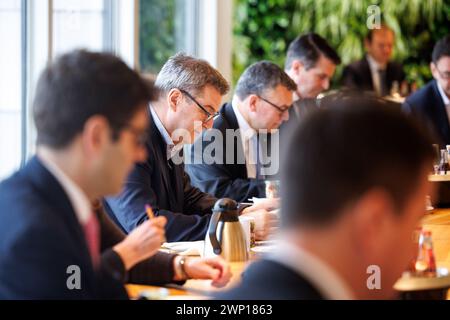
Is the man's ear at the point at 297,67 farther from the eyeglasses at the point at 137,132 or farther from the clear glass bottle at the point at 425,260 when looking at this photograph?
the eyeglasses at the point at 137,132

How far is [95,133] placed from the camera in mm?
1577

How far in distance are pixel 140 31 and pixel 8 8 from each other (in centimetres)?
174

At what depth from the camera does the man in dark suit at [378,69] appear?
7.73 meters

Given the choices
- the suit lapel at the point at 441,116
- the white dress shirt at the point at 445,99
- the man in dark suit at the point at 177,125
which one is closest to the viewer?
the man in dark suit at the point at 177,125

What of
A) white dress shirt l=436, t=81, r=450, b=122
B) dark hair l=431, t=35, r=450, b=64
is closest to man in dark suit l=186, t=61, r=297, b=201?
white dress shirt l=436, t=81, r=450, b=122

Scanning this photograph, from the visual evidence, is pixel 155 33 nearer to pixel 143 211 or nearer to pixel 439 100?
pixel 439 100

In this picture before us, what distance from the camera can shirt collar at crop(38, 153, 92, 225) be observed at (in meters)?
1.57

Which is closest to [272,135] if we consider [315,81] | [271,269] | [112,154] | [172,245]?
[315,81]

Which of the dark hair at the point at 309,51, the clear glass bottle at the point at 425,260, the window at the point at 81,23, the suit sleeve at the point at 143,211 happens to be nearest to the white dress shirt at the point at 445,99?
the dark hair at the point at 309,51

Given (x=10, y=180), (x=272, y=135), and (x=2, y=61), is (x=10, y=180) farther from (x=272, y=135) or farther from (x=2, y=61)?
(x=272, y=135)

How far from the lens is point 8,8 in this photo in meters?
3.71

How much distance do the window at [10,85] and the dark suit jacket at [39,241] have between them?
2.19m

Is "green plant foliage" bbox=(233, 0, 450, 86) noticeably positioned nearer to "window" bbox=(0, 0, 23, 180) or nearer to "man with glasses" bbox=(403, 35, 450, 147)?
"man with glasses" bbox=(403, 35, 450, 147)

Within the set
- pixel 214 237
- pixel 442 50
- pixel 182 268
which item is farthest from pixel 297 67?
pixel 182 268
